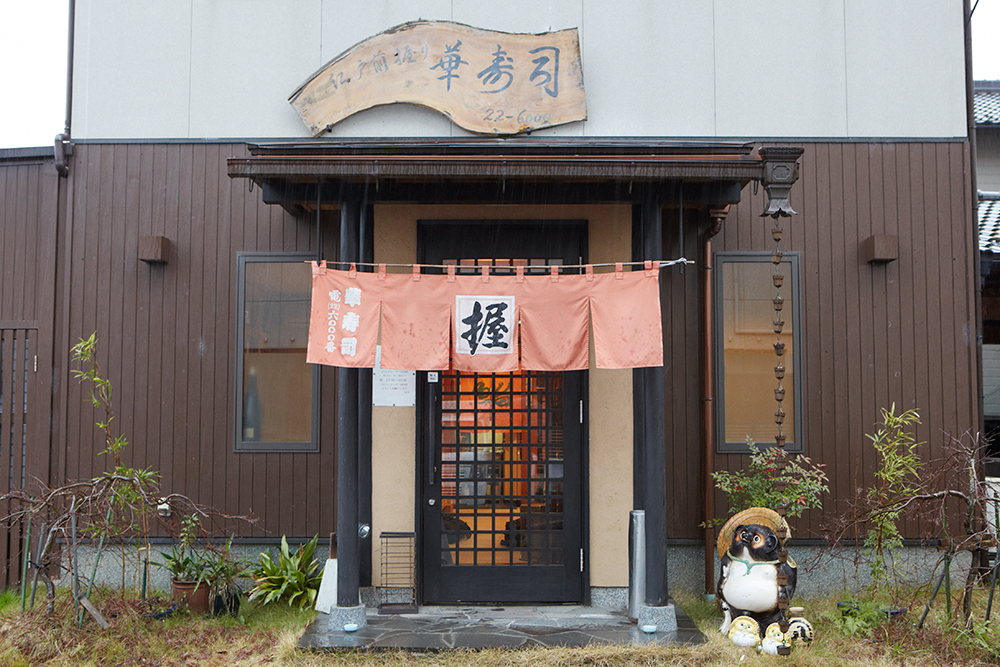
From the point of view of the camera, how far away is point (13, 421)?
7.90 m

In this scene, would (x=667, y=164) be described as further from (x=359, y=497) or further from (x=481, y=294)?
(x=359, y=497)

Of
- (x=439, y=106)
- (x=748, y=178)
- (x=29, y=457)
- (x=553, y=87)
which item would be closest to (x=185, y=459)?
(x=29, y=457)

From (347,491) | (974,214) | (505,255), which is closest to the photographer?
(347,491)

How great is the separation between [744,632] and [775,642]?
0.88 ft

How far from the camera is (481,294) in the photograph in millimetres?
6387

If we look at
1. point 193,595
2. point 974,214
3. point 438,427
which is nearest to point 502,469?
point 438,427

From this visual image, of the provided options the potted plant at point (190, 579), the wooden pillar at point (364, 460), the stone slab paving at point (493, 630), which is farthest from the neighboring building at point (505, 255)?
the stone slab paving at point (493, 630)

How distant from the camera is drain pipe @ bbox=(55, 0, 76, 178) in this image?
25.8 feet

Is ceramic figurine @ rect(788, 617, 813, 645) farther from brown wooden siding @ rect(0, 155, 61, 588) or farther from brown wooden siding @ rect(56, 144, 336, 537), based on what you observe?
brown wooden siding @ rect(0, 155, 61, 588)

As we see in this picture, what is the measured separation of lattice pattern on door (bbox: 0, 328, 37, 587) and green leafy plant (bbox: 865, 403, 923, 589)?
29.1ft

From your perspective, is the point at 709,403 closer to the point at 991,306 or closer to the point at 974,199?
the point at 974,199

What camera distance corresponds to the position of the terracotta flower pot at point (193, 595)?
22.5 ft

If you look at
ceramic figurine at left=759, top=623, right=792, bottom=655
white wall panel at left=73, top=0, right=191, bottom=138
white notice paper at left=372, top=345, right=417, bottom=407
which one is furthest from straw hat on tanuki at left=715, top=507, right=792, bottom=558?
white wall panel at left=73, top=0, right=191, bottom=138

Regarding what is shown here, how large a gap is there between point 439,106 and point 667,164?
2980 millimetres
